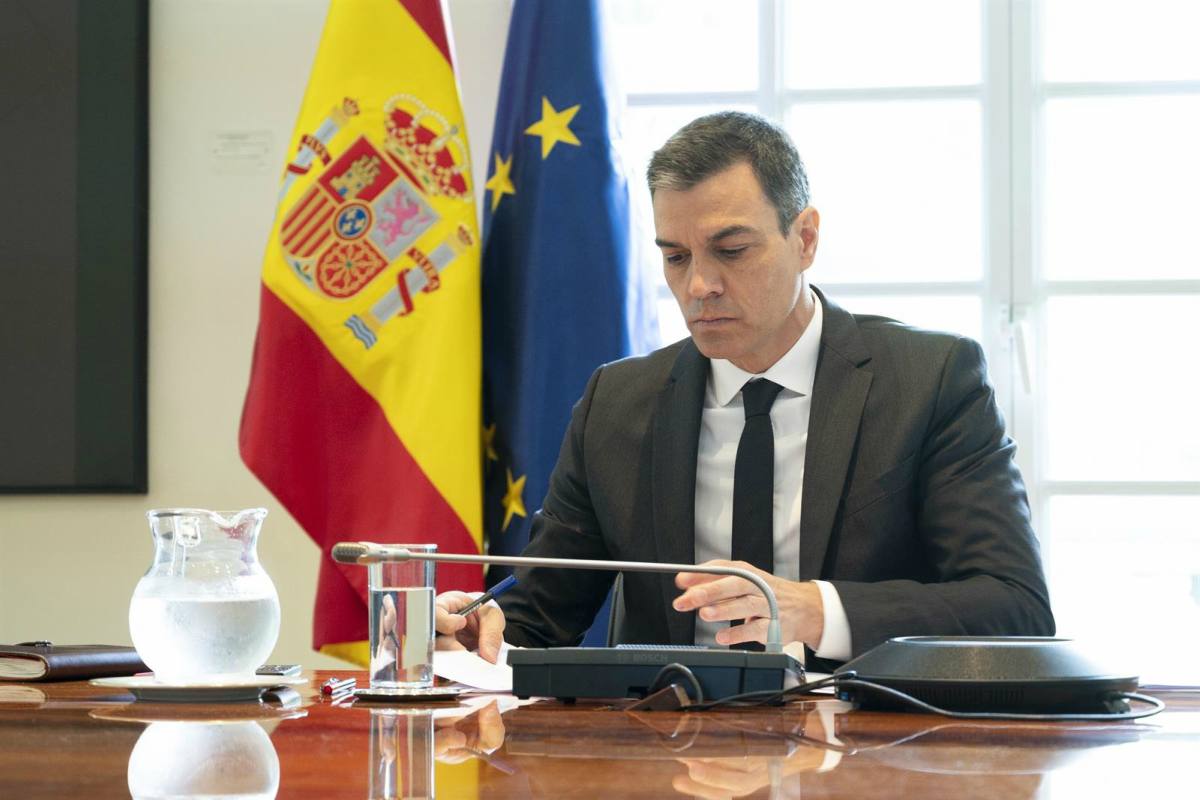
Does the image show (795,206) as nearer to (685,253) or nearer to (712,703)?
(685,253)

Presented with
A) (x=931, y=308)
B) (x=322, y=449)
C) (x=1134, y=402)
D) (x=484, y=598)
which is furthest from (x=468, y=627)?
(x=1134, y=402)

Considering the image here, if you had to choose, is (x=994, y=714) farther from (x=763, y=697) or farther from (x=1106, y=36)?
(x=1106, y=36)

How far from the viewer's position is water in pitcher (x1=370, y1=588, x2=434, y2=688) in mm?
1315

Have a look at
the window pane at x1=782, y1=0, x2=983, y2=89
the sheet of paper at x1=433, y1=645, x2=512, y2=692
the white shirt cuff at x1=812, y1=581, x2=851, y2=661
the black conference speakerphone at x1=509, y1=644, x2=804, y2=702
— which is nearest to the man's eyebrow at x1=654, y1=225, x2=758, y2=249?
the white shirt cuff at x1=812, y1=581, x2=851, y2=661

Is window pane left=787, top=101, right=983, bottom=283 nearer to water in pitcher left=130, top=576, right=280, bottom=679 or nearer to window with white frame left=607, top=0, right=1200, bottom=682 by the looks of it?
window with white frame left=607, top=0, right=1200, bottom=682

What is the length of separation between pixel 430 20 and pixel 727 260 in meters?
1.13

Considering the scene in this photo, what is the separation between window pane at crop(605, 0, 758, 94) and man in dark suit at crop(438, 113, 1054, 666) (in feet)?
3.90

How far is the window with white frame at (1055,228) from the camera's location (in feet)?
10.2

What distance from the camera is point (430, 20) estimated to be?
2941 millimetres

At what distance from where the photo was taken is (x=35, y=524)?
3334mm

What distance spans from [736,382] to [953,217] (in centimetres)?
124

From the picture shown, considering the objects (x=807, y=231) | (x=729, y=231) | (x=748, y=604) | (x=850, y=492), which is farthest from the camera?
(x=807, y=231)

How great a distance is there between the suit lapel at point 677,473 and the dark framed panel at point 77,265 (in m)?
1.61

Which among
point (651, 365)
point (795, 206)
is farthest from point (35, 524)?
point (795, 206)
